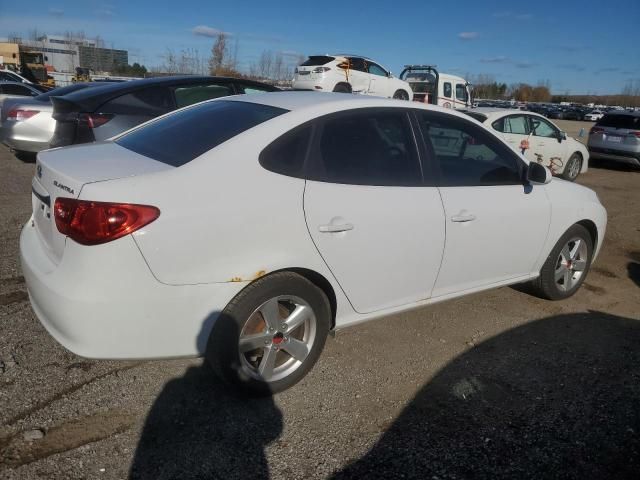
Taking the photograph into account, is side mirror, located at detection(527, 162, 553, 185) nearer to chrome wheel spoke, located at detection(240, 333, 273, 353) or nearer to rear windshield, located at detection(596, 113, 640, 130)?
chrome wheel spoke, located at detection(240, 333, 273, 353)

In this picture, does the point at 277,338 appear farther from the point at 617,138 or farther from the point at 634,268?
the point at 617,138

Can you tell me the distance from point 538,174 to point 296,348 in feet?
7.18

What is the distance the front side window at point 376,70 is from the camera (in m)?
17.6

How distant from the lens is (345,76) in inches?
665

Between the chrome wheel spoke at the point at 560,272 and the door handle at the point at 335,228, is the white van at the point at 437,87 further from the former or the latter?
the door handle at the point at 335,228

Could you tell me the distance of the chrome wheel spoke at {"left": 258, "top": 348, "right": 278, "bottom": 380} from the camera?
9.03 ft

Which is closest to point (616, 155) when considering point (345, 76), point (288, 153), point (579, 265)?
point (345, 76)

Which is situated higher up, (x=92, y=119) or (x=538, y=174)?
(x=538, y=174)

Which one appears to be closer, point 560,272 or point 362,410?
point 362,410

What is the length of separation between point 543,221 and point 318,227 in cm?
208

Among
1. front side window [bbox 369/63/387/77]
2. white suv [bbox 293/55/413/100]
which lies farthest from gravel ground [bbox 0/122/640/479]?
front side window [bbox 369/63/387/77]

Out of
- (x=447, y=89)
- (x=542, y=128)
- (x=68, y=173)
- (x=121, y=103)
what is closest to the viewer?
(x=68, y=173)

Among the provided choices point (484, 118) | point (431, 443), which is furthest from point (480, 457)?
point (484, 118)

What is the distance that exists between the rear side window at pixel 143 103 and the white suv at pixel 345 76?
10.5 meters
